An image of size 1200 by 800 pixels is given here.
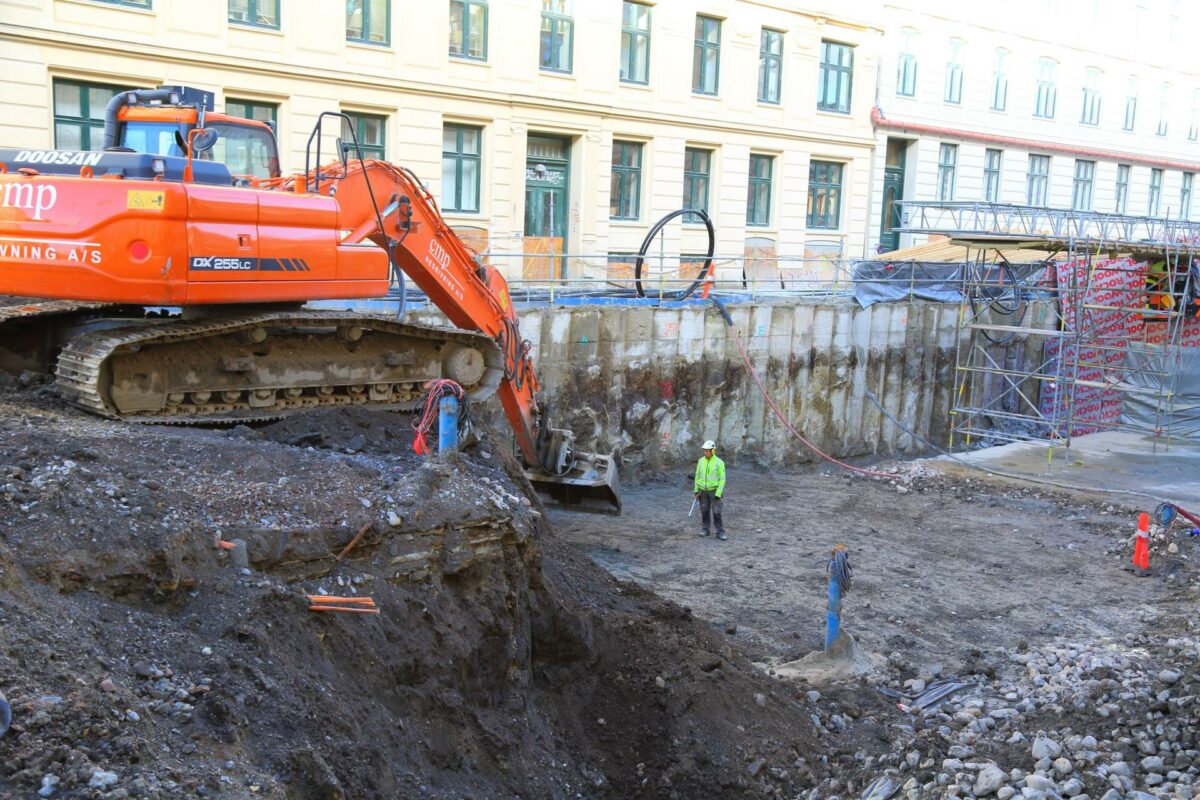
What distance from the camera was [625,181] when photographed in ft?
82.3

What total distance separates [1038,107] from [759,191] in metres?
11.6

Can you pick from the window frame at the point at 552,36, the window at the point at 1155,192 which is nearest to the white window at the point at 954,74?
the window at the point at 1155,192

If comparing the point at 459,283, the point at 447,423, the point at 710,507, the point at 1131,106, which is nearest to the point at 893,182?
the point at 1131,106

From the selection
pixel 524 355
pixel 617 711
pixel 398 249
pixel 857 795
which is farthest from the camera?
pixel 524 355

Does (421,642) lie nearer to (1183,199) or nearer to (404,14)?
(404,14)

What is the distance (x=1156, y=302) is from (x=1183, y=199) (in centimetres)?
2209

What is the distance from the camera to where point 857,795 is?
22.0ft

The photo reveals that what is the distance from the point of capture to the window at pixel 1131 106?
3662 cm

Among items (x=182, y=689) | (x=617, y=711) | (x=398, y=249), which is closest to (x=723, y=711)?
(x=617, y=711)

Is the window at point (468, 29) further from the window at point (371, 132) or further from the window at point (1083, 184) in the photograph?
the window at point (1083, 184)

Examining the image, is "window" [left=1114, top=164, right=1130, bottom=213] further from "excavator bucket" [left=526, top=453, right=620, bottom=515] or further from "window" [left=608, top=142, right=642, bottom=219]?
"excavator bucket" [left=526, top=453, right=620, bottom=515]

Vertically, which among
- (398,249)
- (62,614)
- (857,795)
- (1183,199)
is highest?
(1183,199)

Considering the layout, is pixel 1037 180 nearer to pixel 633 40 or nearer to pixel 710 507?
pixel 633 40

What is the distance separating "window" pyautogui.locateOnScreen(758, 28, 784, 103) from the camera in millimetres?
26888
